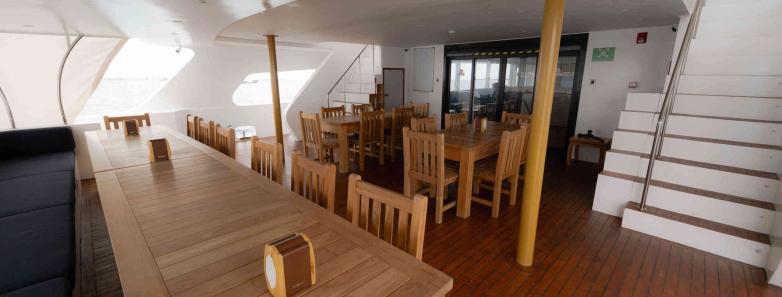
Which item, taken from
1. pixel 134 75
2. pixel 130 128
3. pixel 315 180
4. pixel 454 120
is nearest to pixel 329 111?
pixel 454 120

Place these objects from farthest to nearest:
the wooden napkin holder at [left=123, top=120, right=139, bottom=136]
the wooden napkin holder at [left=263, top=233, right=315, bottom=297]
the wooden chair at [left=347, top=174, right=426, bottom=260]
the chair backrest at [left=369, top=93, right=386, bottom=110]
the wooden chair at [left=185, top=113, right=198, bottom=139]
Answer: the chair backrest at [left=369, top=93, right=386, bottom=110] → the wooden chair at [left=185, top=113, right=198, bottom=139] → the wooden napkin holder at [left=123, top=120, right=139, bottom=136] → the wooden chair at [left=347, top=174, right=426, bottom=260] → the wooden napkin holder at [left=263, top=233, right=315, bottom=297]

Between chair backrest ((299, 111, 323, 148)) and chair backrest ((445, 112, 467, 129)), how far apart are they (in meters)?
1.64

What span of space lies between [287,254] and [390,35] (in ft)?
16.3

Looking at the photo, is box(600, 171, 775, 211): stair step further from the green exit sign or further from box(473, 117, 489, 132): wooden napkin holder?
the green exit sign

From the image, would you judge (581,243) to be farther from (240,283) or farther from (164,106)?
(164,106)

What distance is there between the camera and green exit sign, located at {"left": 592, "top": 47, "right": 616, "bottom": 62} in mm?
4676

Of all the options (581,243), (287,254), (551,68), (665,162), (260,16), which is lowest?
(581,243)

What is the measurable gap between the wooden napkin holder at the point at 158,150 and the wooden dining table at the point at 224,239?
0.22m

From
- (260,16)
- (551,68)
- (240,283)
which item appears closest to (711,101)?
(551,68)

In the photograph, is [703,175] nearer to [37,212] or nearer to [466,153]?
[466,153]

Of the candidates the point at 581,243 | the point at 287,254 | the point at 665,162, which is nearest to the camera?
the point at 287,254

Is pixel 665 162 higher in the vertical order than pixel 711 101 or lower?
lower

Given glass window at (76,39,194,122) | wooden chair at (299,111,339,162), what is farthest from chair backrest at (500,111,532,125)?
glass window at (76,39,194,122)

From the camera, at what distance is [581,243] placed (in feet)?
8.38
